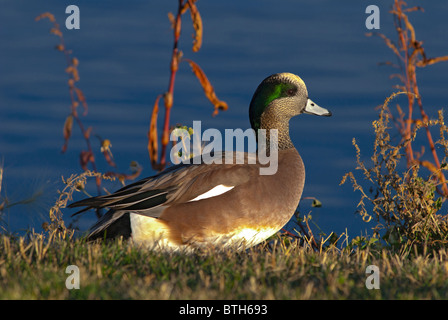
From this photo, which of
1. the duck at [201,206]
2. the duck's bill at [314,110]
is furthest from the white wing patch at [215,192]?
the duck's bill at [314,110]

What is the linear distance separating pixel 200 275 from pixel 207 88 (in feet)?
6.23

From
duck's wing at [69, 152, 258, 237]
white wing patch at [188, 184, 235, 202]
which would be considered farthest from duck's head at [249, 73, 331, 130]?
white wing patch at [188, 184, 235, 202]

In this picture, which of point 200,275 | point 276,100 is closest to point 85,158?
point 276,100

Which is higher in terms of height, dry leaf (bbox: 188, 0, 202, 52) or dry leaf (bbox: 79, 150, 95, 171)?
dry leaf (bbox: 188, 0, 202, 52)

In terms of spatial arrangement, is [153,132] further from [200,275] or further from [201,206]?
[200,275]

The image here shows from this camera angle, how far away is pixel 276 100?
20.8 feet

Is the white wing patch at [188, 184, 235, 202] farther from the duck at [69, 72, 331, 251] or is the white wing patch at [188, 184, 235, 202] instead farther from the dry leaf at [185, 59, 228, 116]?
the dry leaf at [185, 59, 228, 116]

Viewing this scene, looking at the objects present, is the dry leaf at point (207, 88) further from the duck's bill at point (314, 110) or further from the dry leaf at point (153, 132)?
the duck's bill at point (314, 110)

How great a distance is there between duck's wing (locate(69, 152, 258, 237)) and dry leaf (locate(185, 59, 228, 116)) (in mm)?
460

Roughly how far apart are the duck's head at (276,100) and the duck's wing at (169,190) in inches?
27.7

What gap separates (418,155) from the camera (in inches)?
250

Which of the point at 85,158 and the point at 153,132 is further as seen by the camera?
the point at 85,158

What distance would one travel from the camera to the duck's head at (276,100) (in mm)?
6328

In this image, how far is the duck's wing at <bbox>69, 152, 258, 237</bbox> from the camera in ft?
A: 18.3
